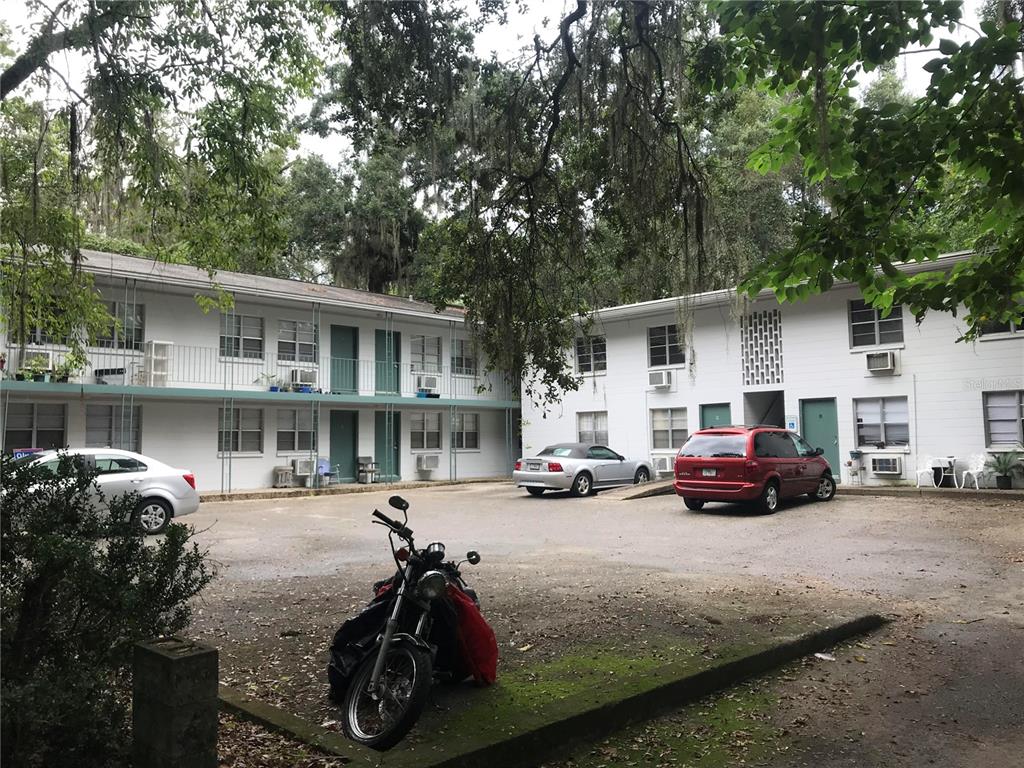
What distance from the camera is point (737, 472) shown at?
597 inches

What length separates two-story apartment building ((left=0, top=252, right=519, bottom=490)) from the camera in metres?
20.0

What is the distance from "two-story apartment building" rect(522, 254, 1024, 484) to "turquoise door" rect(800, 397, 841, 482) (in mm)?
28

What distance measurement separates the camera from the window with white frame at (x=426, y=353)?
28216 millimetres

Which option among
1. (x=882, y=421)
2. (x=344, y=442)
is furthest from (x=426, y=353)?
(x=882, y=421)

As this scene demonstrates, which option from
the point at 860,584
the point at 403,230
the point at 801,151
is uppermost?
the point at 403,230

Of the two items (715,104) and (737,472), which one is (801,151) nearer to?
(715,104)

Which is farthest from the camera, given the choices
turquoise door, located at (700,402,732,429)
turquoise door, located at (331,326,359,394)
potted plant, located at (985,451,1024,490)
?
turquoise door, located at (331,326,359,394)

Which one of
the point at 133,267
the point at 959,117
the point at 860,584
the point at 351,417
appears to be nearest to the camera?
the point at 959,117

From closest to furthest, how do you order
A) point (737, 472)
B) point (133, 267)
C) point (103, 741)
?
point (103, 741), point (737, 472), point (133, 267)

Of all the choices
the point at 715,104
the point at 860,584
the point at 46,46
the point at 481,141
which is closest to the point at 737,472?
the point at 860,584

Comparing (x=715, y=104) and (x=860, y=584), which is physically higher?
(x=715, y=104)

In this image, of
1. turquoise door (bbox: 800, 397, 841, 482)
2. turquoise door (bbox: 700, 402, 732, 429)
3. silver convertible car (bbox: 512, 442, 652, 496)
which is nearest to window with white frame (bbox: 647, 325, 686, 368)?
turquoise door (bbox: 700, 402, 732, 429)

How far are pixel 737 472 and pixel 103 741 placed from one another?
13396mm

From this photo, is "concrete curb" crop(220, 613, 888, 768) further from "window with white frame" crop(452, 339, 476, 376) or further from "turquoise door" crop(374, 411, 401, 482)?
"window with white frame" crop(452, 339, 476, 376)
